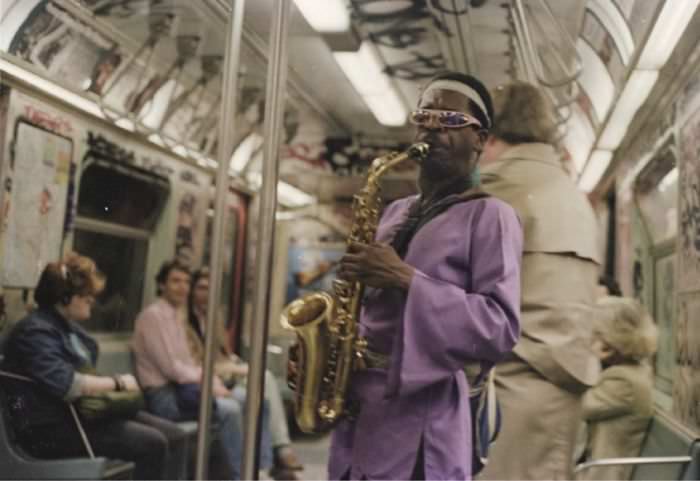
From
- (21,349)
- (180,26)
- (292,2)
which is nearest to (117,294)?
(21,349)

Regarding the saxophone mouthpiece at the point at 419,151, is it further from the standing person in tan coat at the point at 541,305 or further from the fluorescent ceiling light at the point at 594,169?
the fluorescent ceiling light at the point at 594,169

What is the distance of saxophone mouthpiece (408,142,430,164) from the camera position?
215 cm

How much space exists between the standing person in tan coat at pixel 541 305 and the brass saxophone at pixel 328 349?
1.21 feet

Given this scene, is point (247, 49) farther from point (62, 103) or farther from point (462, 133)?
point (62, 103)

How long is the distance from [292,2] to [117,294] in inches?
70.7

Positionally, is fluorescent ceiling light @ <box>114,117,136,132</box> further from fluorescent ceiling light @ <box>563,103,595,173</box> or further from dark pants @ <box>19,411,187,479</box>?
fluorescent ceiling light @ <box>563,103,595,173</box>

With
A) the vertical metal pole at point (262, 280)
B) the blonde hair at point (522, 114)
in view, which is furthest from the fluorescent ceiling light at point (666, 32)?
the vertical metal pole at point (262, 280)

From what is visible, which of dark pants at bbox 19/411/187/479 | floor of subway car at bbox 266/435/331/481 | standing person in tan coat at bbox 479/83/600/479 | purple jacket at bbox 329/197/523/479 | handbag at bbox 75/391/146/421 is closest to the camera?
purple jacket at bbox 329/197/523/479

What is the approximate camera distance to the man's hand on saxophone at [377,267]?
202 centimetres

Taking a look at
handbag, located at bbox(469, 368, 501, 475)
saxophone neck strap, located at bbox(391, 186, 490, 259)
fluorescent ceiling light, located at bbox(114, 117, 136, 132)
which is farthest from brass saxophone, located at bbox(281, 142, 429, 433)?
fluorescent ceiling light, located at bbox(114, 117, 136, 132)

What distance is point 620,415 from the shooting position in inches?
111

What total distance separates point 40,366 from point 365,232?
170cm

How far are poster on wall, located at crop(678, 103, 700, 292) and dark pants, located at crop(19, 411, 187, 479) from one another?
2437 millimetres

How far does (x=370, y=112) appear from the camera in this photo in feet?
9.54
